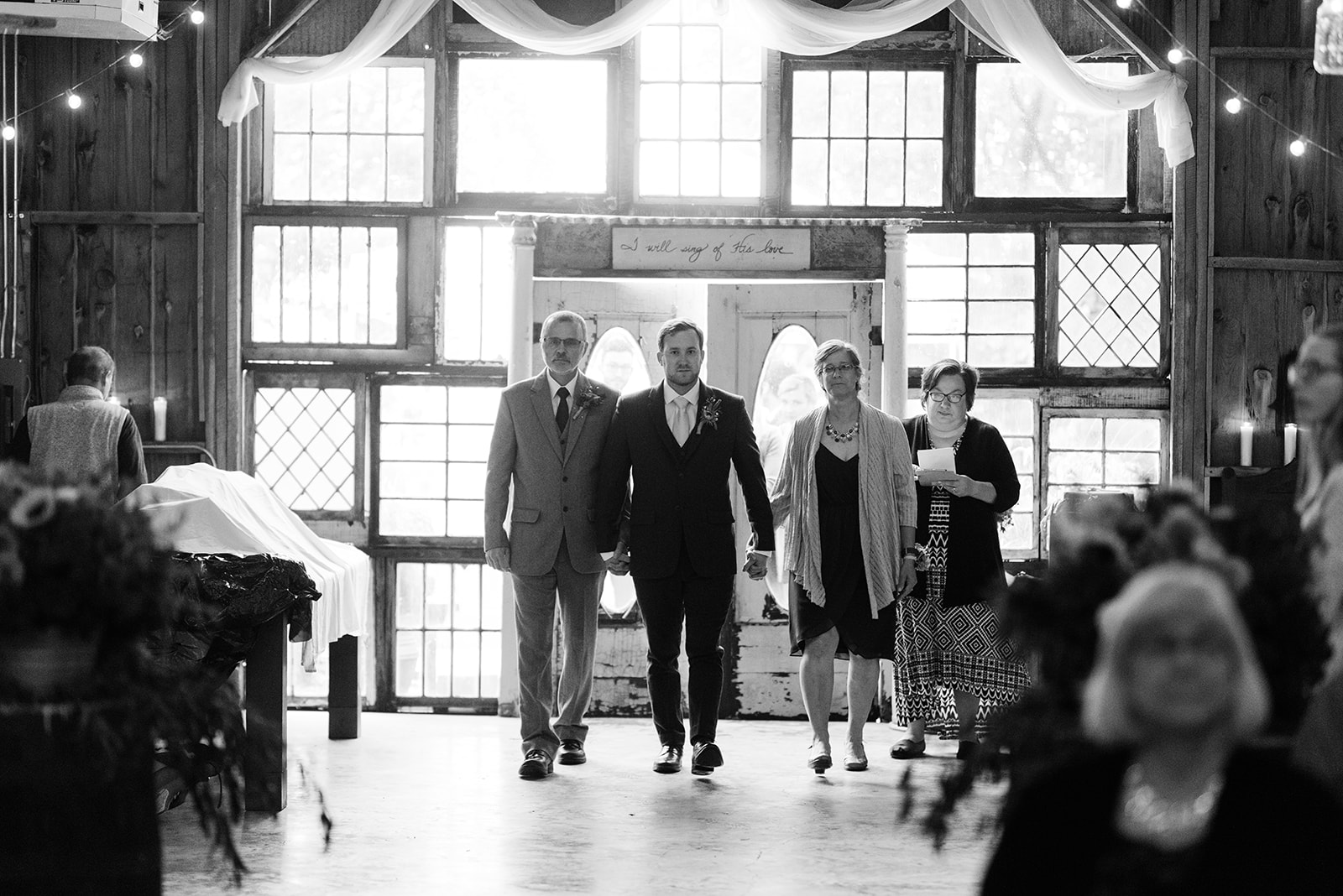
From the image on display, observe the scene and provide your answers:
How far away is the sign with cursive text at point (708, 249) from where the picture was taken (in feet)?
22.7

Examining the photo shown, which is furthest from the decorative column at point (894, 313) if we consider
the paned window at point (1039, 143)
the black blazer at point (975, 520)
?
the black blazer at point (975, 520)

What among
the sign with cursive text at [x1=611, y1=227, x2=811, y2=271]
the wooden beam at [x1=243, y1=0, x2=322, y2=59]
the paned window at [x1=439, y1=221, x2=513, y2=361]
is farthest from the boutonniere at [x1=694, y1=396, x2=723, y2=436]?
the wooden beam at [x1=243, y1=0, x2=322, y2=59]

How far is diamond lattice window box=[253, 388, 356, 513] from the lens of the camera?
7.36 m

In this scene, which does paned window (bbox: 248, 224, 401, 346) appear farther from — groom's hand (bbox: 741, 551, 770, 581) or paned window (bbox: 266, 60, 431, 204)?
groom's hand (bbox: 741, 551, 770, 581)

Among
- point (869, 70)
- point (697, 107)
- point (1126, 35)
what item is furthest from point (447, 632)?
point (1126, 35)

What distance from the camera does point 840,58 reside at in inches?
Answer: 291

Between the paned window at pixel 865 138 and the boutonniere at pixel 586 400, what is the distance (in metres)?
2.17

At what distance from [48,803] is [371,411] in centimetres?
502

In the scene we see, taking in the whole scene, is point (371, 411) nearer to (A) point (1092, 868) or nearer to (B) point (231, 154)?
(B) point (231, 154)

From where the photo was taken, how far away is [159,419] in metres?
7.13

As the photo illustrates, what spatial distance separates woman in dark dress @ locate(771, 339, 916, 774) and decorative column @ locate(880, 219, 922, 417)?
1.20m

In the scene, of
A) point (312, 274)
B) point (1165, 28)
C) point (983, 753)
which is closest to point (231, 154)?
point (312, 274)

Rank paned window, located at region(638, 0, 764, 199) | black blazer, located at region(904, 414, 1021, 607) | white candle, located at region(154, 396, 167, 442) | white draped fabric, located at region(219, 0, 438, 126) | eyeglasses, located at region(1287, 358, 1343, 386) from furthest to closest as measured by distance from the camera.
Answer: paned window, located at region(638, 0, 764, 199), white candle, located at region(154, 396, 167, 442), white draped fabric, located at region(219, 0, 438, 126), black blazer, located at region(904, 414, 1021, 607), eyeglasses, located at region(1287, 358, 1343, 386)

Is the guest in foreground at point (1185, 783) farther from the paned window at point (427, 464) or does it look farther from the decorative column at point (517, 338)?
the paned window at point (427, 464)
